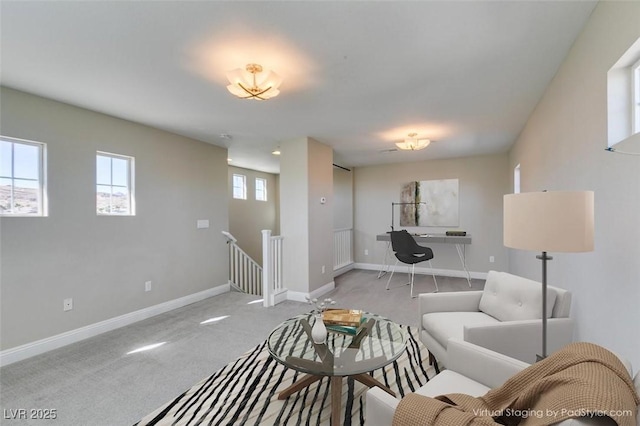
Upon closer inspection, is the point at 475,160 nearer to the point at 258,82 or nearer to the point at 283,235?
the point at 283,235

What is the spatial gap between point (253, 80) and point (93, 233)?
2484 mm

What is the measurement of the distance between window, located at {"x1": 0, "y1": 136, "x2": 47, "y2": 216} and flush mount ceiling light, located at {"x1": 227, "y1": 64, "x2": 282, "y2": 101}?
83.3 inches

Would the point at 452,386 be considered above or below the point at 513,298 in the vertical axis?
below

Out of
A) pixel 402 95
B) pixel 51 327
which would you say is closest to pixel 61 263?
pixel 51 327

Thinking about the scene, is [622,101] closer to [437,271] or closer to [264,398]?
[264,398]

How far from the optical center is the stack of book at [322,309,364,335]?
6.72ft

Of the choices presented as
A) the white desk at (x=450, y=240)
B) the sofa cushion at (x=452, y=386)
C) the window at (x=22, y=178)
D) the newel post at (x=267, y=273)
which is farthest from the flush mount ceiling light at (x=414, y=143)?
the window at (x=22, y=178)

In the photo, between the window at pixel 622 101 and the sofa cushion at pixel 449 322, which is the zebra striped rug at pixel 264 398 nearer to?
the sofa cushion at pixel 449 322

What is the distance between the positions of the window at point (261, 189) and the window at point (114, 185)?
3.91 m

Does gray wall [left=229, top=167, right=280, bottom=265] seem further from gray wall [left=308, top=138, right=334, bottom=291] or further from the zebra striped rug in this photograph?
the zebra striped rug

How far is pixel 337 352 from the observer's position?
5.94 feet

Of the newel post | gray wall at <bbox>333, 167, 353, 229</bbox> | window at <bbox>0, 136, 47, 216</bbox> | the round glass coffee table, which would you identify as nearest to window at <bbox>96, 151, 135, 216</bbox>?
window at <bbox>0, 136, 47, 216</bbox>

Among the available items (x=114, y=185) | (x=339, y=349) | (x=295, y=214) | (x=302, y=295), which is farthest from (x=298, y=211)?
(x=339, y=349)

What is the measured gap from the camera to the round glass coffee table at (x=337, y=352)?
1.60 metres
